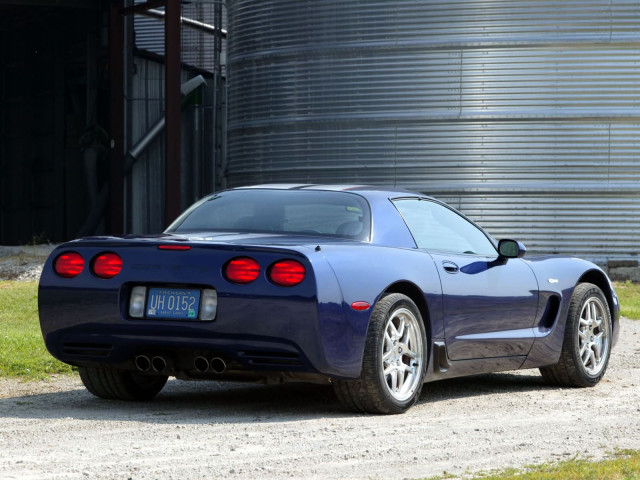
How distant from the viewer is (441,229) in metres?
7.48

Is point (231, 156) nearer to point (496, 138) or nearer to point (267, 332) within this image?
point (496, 138)

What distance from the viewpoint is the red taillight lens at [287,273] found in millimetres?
6035

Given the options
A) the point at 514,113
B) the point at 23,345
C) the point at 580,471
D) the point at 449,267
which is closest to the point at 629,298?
the point at 514,113

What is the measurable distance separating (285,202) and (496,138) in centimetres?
1218

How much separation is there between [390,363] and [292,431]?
2.89 ft

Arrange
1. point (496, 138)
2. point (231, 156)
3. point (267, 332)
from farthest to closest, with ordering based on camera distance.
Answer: point (231, 156)
point (496, 138)
point (267, 332)

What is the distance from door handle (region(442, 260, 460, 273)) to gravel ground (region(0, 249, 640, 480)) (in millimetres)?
775

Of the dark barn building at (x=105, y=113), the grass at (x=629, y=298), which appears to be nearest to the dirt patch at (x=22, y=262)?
the dark barn building at (x=105, y=113)

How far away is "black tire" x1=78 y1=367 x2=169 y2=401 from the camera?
22.7 ft

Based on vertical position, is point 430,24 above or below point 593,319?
above

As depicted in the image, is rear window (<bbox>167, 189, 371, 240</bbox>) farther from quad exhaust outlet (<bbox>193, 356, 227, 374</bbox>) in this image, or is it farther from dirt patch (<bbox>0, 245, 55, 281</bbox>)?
dirt patch (<bbox>0, 245, 55, 281</bbox>)

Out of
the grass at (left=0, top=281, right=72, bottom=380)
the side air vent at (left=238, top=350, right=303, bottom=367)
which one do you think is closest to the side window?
the side air vent at (left=238, top=350, right=303, bottom=367)

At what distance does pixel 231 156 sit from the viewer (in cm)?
2180

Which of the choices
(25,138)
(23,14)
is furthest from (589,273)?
(25,138)
